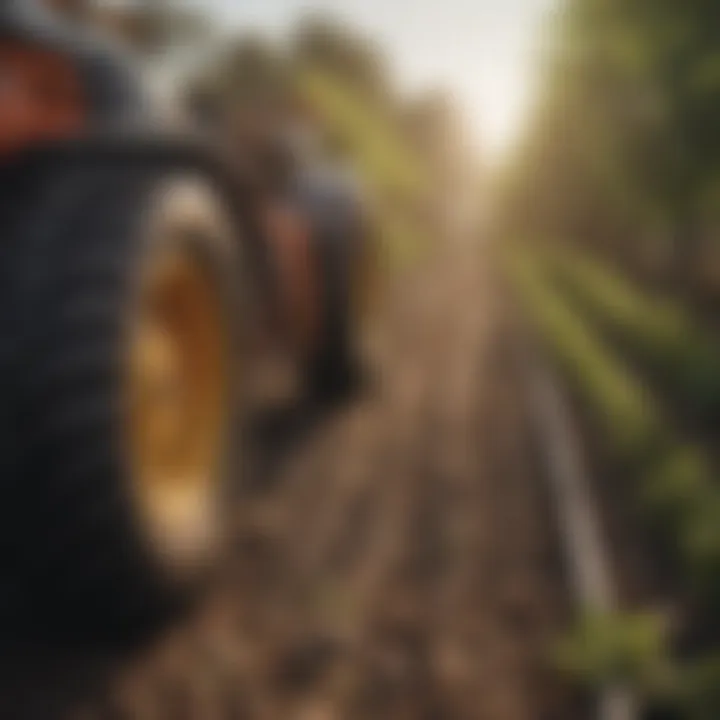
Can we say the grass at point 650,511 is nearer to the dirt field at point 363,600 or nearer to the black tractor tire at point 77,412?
the dirt field at point 363,600

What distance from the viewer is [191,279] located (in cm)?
409

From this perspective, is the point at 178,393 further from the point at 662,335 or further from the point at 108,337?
the point at 662,335

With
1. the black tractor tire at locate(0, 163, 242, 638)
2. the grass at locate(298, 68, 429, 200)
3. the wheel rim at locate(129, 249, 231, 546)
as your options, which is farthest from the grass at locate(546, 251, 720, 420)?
the grass at locate(298, 68, 429, 200)

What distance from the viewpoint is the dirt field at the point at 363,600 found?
3.83 metres

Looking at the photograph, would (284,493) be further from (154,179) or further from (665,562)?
(154,179)

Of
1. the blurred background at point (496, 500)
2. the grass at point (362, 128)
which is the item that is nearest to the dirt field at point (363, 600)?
the blurred background at point (496, 500)

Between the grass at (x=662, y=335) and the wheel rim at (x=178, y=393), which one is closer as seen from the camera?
the wheel rim at (x=178, y=393)

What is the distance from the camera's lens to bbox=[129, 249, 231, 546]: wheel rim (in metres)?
3.60

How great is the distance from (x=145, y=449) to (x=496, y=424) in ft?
17.8

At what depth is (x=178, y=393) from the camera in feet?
13.3

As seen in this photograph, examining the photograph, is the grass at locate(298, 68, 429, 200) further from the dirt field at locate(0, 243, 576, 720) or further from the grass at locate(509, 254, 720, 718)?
the dirt field at locate(0, 243, 576, 720)

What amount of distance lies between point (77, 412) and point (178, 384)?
82 cm

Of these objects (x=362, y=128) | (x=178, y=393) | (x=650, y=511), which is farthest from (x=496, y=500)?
(x=362, y=128)

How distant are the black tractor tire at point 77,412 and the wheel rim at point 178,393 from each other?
94 millimetres
